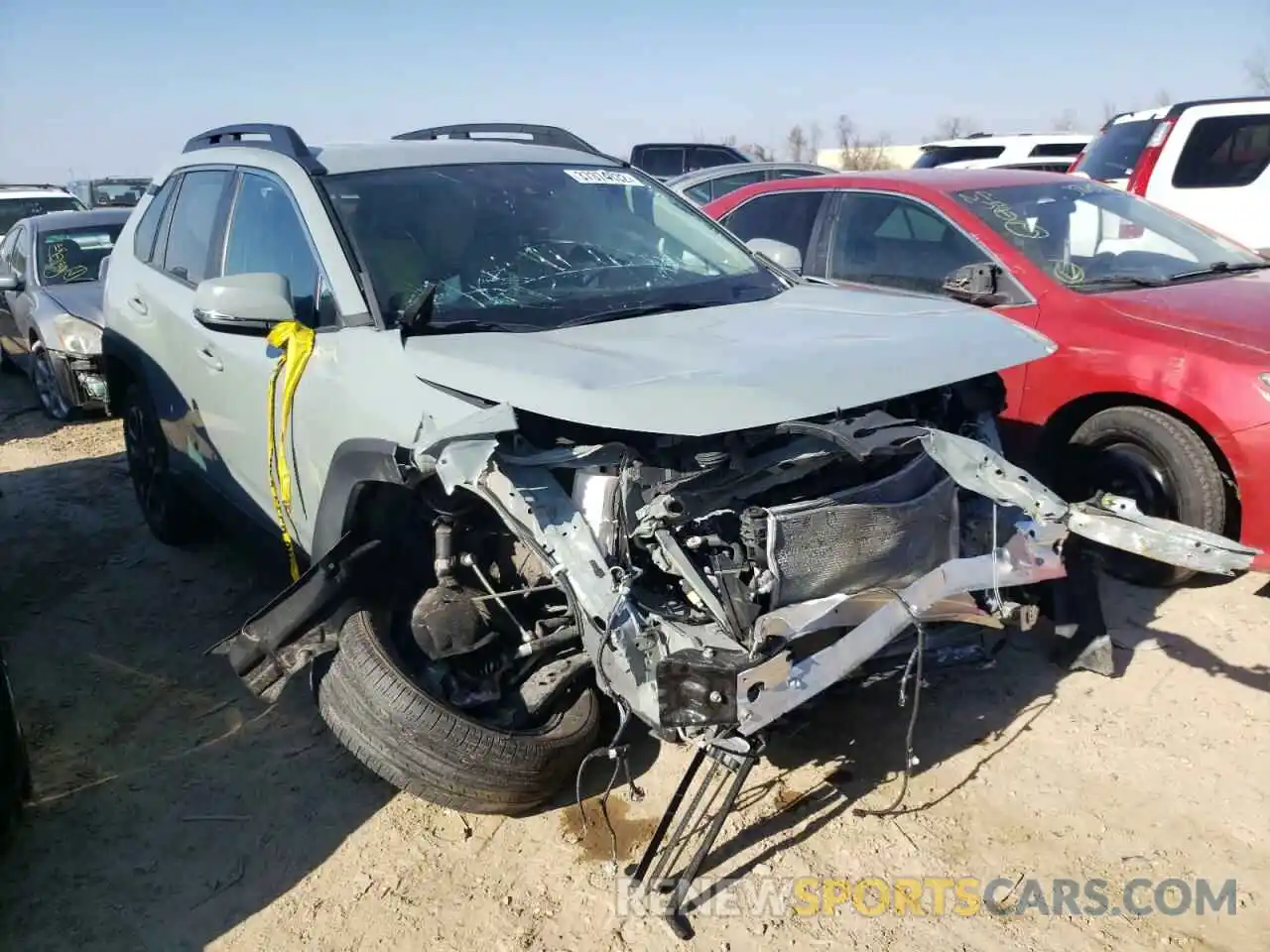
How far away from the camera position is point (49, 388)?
7777 millimetres

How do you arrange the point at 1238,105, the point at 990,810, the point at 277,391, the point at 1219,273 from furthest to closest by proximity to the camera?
the point at 1238,105
the point at 1219,273
the point at 277,391
the point at 990,810

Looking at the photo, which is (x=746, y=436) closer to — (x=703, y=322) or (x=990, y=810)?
(x=703, y=322)

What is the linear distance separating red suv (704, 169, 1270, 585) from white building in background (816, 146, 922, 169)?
4070 cm

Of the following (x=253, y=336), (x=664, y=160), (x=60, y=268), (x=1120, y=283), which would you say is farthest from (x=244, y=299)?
(x=664, y=160)

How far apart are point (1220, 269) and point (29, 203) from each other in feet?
41.4

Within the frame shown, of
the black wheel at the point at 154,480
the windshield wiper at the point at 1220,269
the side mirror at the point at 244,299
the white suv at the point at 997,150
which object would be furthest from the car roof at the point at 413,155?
the white suv at the point at 997,150

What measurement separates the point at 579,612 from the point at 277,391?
148cm

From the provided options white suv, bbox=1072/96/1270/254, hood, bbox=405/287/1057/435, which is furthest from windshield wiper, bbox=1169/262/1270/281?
white suv, bbox=1072/96/1270/254

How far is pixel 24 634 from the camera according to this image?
4.29m

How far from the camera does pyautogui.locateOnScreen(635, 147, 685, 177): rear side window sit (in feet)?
50.7

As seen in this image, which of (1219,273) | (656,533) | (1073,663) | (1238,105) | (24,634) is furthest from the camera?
(1238,105)

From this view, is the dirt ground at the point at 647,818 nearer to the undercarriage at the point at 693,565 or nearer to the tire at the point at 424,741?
the tire at the point at 424,741

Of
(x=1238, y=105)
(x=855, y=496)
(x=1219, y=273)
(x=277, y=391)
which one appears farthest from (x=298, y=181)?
(x=1238, y=105)

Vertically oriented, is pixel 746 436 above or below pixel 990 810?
above
